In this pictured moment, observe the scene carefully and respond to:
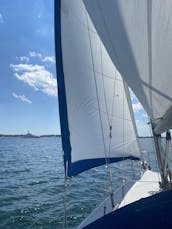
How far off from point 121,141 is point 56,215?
15.9ft

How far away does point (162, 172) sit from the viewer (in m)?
3.30

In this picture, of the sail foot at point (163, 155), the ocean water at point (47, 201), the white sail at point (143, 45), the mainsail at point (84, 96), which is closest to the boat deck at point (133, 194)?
the ocean water at point (47, 201)

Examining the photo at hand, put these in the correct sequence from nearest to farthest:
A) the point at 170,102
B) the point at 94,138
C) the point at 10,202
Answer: the point at 170,102 < the point at 94,138 < the point at 10,202

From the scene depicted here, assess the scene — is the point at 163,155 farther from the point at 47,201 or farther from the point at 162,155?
the point at 47,201

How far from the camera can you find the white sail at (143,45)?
222 centimetres

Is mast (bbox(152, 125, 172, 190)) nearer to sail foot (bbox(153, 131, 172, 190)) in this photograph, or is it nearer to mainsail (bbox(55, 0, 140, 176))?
sail foot (bbox(153, 131, 172, 190))

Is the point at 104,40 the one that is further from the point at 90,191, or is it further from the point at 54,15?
the point at 90,191

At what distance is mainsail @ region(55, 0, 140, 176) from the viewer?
4.98m

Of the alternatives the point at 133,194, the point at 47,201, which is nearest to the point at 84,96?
the point at 133,194

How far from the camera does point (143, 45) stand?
7.73 feet

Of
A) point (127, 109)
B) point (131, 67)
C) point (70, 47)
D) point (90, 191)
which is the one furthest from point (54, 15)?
point (90, 191)

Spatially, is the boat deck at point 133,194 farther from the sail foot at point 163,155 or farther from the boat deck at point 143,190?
the sail foot at point 163,155

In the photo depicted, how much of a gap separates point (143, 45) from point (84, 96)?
283 centimetres

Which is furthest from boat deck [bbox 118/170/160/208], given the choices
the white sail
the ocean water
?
the white sail
